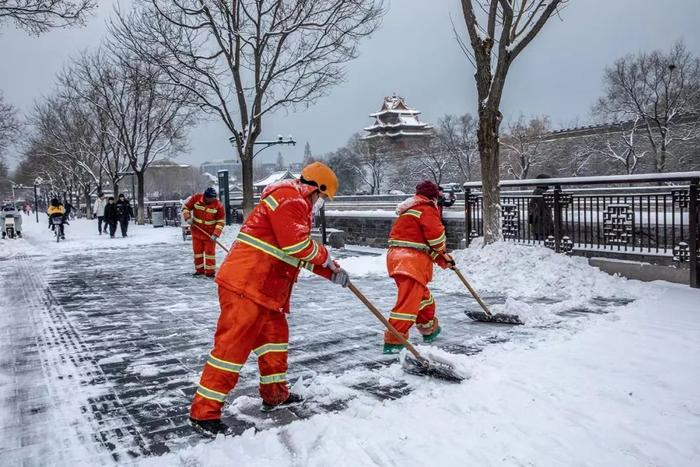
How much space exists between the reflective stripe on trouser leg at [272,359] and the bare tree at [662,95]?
30.8m

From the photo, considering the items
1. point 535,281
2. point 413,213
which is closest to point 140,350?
point 413,213

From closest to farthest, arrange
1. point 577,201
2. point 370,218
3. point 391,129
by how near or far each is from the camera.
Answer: point 577,201 < point 370,218 < point 391,129

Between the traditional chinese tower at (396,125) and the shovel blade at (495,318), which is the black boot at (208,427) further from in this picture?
the traditional chinese tower at (396,125)

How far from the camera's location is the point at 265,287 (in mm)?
3668

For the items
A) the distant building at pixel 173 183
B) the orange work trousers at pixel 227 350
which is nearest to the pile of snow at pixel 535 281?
the orange work trousers at pixel 227 350

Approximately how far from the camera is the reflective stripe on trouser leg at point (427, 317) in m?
5.41

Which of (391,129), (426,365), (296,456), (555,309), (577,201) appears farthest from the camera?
(391,129)

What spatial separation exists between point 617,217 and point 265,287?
22.7ft

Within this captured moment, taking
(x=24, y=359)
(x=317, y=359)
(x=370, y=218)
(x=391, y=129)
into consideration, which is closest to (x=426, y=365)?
(x=317, y=359)

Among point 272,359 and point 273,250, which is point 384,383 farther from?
point 273,250

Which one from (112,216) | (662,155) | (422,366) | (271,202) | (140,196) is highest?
(662,155)

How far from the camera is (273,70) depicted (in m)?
17.4

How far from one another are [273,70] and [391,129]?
1915 inches

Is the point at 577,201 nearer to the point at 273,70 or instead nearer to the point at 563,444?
the point at 563,444
